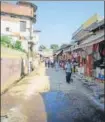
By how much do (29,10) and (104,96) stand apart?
137ft

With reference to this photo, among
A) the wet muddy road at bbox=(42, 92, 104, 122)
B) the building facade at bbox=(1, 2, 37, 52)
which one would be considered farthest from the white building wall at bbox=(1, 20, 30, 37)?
the wet muddy road at bbox=(42, 92, 104, 122)

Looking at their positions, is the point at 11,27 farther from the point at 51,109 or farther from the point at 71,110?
the point at 71,110

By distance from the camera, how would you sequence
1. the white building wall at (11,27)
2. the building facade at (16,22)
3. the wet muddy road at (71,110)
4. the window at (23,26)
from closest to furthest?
the wet muddy road at (71,110), the white building wall at (11,27), the building facade at (16,22), the window at (23,26)

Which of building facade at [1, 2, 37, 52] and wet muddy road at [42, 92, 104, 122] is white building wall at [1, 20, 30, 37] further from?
wet muddy road at [42, 92, 104, 122]

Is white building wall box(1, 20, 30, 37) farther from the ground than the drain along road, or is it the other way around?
white building wall box(1, 20, 30, 37)

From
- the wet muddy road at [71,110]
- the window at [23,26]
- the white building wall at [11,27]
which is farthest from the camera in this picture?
the window at [23,26]

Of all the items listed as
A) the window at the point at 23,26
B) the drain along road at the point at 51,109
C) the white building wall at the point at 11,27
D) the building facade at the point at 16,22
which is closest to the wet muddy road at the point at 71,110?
the drain along road at the point at 51,109

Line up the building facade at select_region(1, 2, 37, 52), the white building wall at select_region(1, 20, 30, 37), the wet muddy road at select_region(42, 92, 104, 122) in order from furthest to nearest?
the building facade at select_region(1, 2, 37, 52)
the white building wall at select_region(1, 20, 30, 37)
the wet muddy road at select_region(42, 92, 104, 122)

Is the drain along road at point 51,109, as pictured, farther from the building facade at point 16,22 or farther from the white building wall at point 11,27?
the building facade at point 16,22

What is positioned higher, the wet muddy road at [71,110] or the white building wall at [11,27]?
the white building wall at [11,27]

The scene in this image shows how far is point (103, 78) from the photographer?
17516mm

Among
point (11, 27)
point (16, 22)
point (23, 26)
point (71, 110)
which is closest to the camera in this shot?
point (71, 110)

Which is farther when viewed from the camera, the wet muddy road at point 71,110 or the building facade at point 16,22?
the building facade at point 16,22

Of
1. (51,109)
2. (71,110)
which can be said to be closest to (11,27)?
(51,109)
